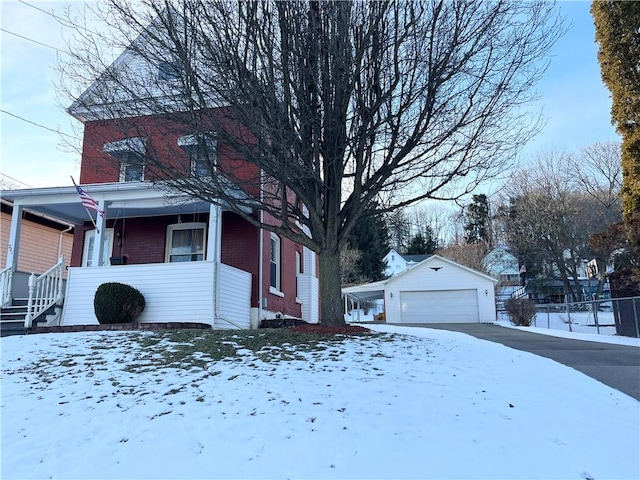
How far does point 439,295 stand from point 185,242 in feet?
59.2

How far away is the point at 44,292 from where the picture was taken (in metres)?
11.1

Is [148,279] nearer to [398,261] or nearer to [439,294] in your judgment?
[439,294]

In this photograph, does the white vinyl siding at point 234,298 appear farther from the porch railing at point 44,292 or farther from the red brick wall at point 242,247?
the porch railing at point 44,292

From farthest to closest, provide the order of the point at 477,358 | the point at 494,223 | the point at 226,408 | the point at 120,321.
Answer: the point at 494,223, the point at 120,321, the point at 477,358, the point at 226,408

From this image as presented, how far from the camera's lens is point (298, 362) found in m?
5.79

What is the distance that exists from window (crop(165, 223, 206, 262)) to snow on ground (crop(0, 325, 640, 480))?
6431 mm

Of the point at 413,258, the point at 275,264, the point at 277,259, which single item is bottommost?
the point at 275,264

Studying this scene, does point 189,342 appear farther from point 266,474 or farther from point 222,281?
point 266,474

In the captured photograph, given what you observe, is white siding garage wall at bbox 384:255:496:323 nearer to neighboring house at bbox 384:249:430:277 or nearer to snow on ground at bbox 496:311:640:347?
snow on ground at bbox 496:311:640:347

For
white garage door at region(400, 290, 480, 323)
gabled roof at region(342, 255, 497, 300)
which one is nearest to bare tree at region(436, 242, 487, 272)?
gabled roof at region(342, 255, 497, 300)

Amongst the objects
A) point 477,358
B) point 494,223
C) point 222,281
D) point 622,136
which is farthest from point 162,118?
point 494,223

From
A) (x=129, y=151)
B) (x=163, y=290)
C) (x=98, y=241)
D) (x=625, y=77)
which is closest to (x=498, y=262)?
(x=625, y=77)

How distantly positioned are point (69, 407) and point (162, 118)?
5.53 meters

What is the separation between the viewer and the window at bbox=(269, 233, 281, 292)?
44.9 feet
